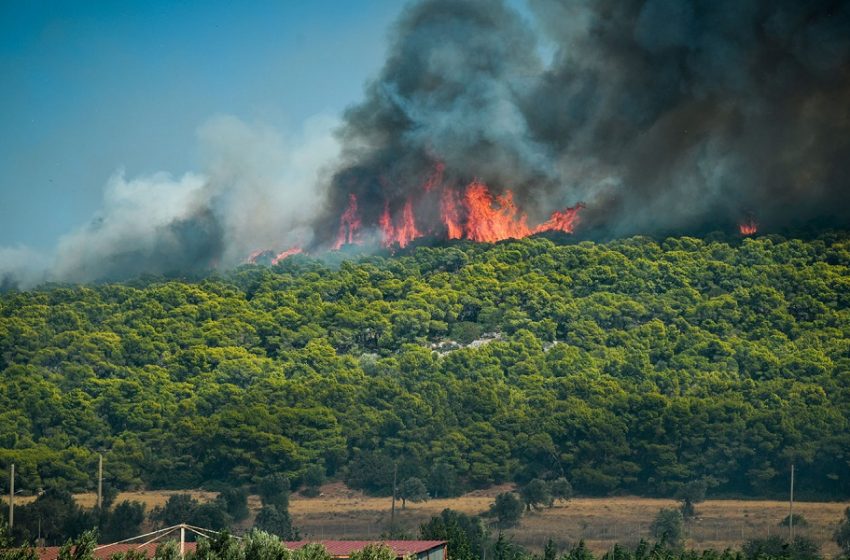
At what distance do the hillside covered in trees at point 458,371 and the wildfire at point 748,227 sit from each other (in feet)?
6.79

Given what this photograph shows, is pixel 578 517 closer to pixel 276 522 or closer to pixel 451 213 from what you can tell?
pixel 276 522

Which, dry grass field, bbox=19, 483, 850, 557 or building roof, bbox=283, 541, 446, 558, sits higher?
dry grass field, bbox=19, 483, 850, 557

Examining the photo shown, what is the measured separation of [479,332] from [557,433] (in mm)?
17891

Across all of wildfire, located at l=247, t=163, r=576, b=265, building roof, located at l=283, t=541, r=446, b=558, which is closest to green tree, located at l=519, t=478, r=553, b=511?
building roof, located at l=283, t=541, r=446, b=558

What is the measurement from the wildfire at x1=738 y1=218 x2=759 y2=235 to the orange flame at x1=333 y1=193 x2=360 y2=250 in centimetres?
Result: 2565

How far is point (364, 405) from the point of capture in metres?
85.9

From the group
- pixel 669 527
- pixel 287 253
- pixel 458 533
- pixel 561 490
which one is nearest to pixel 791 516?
pixel 669 527

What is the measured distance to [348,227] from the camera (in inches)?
4636

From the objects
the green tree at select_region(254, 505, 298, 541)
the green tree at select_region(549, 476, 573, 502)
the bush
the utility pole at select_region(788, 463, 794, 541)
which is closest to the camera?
the bush

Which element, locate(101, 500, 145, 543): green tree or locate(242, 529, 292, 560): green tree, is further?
locate(101, 500, 145, 543): green tree

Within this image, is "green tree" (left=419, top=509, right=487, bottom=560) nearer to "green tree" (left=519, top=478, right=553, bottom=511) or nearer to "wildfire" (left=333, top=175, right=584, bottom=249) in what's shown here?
"green tree" (left=519, top=478, right=553, bottom=511)

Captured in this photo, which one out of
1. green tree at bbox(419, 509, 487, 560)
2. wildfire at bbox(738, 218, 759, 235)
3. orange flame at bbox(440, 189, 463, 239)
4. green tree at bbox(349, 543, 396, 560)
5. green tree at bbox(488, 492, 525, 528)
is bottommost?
green tree at bbox(349, 543, 396, 560)

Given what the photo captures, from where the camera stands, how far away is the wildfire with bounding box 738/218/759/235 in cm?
10850

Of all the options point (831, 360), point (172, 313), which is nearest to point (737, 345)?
point (831, 360)
